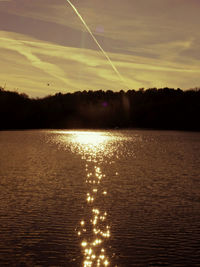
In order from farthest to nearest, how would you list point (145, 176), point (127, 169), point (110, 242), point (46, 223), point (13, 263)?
point (127, 169) < point (145, 176) < point (46, 223) < point (110, 242) < point (13, 263)

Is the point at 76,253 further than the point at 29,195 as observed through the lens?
No

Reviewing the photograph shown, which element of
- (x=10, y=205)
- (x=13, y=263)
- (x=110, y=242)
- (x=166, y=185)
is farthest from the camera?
(x=166, y=185)

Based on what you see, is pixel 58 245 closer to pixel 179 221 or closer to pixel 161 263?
pixel 161 263

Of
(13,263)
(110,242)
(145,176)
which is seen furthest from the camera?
(145,176)

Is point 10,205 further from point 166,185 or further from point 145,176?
point 145,176

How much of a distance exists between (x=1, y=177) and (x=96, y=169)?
47.3 feet

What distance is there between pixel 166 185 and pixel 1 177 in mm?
16002

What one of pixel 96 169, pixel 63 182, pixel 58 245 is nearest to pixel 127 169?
pixel 96 169

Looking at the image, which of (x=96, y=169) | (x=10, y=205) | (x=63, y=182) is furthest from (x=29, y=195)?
(x=96, y=169)

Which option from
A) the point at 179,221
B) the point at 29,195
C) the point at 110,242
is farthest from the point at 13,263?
the point at 29,195

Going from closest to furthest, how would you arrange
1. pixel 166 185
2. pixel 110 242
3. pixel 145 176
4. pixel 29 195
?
pixel 110 242 → pixel 29 195 → pixel 166 185 → pixel 145 176

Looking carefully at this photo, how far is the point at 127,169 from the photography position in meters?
53.4

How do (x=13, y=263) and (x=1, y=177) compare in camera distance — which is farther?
(x=1, y=177)

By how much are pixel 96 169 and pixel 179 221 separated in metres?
29.2
